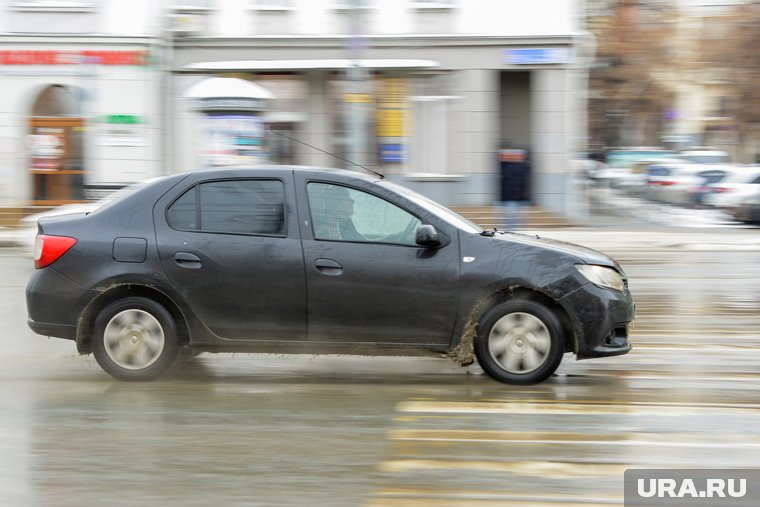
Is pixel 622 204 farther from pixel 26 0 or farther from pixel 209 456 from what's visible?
pixel 209 456

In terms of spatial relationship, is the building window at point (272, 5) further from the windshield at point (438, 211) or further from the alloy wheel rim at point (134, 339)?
the alloy wheel rim at point (134, 339)

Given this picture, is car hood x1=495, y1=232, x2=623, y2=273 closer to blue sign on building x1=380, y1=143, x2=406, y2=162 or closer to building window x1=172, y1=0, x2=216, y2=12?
blue sign on building x1=380, y1=143, x2=406, y2=162

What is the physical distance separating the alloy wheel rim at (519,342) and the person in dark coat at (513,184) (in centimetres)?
1368

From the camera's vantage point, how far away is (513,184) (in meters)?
21.2

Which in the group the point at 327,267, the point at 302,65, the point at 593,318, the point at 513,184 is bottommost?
the point at 593,318

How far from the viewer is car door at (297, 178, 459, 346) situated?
24.3ft

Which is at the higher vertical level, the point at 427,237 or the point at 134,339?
the point at 427,237

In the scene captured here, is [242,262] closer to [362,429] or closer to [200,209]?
[200,209]

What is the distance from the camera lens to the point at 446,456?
18.6ft

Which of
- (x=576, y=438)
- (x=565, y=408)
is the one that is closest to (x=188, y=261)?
(x=565, y=408)

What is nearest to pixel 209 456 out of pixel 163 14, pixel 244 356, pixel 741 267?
pixel 244 356

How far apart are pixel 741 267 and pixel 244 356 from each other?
10.7 m

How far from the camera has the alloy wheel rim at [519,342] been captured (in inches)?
293

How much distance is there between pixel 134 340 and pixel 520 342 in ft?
8.52
